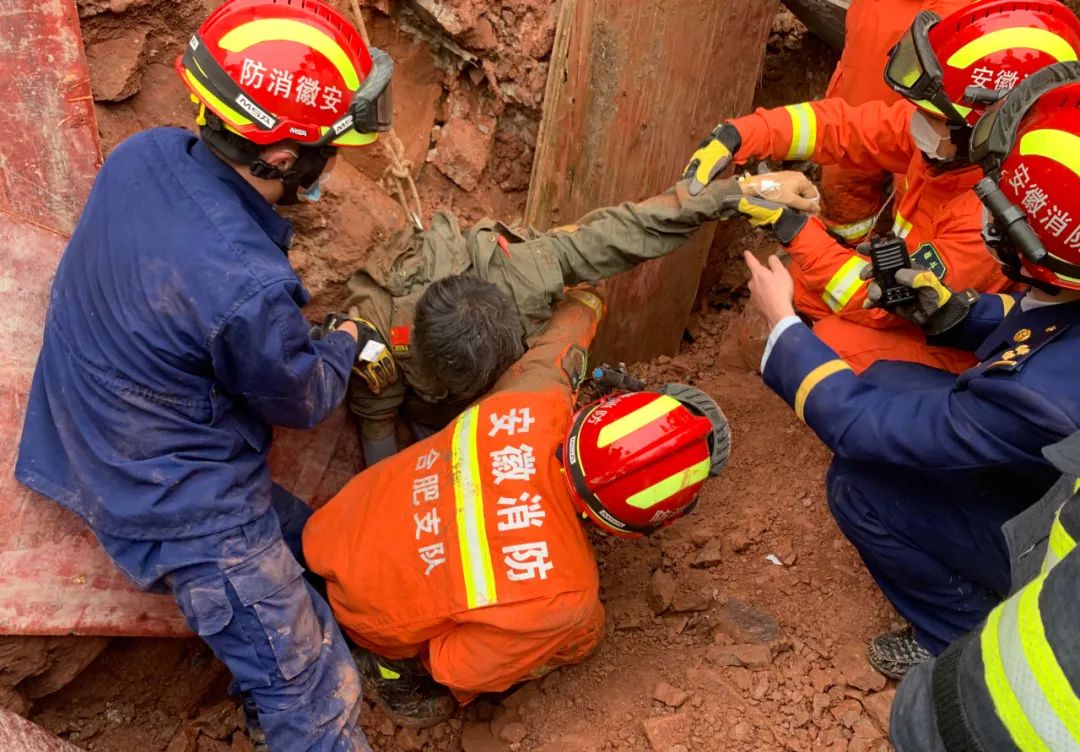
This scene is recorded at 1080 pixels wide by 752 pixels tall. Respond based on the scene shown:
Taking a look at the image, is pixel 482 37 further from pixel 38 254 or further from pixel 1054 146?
pixel 1054 146

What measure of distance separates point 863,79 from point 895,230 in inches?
31.9

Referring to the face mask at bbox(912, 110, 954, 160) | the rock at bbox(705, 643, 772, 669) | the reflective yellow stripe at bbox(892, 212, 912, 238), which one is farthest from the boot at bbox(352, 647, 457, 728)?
the face mask at bbox(912, 110, 954, 160)

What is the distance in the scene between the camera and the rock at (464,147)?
3.83 m

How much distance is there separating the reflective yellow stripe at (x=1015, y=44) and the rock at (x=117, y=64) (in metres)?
2.72

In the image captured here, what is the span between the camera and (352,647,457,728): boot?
3182 mm

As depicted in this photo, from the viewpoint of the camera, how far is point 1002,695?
1.42 metres

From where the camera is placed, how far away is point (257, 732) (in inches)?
123

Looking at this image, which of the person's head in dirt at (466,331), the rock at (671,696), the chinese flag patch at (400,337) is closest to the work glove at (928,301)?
the person's head in dirt at (466,331)

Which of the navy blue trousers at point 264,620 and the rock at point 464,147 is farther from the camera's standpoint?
the rock at point 464,147

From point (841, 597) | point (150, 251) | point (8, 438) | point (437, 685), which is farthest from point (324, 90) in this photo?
point (841, 597)

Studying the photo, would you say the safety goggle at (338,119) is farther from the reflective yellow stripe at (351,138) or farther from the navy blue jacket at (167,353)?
the navy blue jacket at (167,353)

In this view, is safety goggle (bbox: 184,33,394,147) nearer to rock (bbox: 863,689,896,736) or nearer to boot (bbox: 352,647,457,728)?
boot (bbox: 352,647,457,728)

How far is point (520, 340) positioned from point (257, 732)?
1.62 meters

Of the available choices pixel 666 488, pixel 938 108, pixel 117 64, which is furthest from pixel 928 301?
A: pixel 117 64
